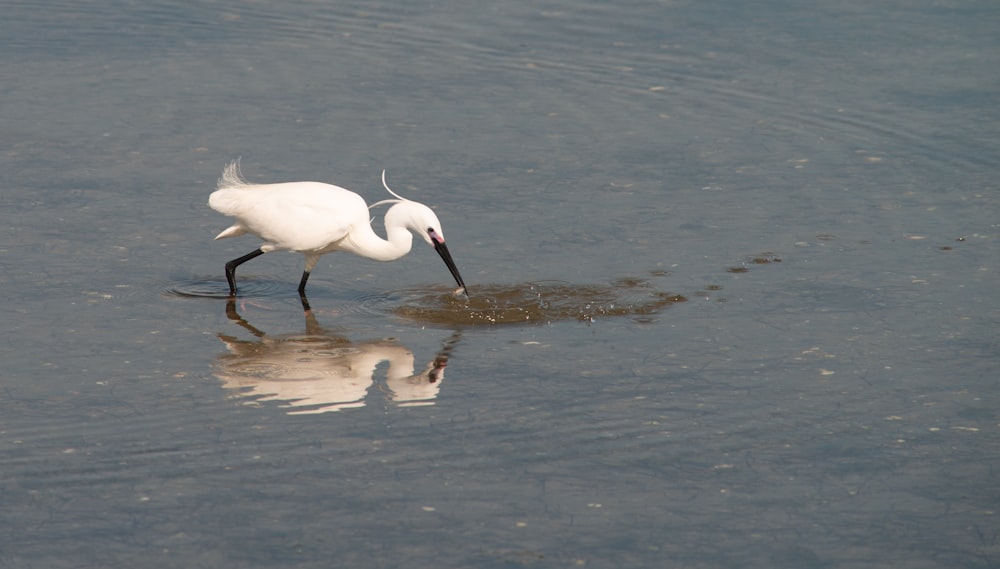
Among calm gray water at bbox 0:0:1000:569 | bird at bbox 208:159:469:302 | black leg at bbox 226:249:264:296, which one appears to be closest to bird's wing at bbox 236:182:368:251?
bird at bbox 208:159:469:302

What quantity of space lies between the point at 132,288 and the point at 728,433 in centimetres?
381

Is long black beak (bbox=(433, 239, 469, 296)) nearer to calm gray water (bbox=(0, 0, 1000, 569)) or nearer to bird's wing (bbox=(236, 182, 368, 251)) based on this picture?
calm gray water (bbox=(0, 0, 1000, 569))

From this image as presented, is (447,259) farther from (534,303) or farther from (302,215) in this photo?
(302,215)

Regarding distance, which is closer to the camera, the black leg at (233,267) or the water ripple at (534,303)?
the water ripple at (534,303)

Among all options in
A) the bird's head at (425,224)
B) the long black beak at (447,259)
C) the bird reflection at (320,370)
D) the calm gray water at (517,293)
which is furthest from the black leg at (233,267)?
the long black beak at (447,259)

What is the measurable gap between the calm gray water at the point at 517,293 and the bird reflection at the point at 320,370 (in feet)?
0.09

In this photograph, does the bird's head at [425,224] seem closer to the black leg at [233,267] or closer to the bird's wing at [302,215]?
the bird's wing at [302,215]

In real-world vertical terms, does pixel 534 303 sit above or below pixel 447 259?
below

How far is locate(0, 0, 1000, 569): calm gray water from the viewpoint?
19.1 feet

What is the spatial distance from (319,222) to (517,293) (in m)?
1.22

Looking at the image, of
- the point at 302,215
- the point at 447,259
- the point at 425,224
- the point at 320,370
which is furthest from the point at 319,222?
the point at 320,370

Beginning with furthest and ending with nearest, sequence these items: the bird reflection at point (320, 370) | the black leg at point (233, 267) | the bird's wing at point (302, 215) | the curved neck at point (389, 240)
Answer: the black leg at point (233, 267) < the curved neck at point (389, 240) < the bird's wing at point (302, 215) < the bird reflection at point (320, 370)

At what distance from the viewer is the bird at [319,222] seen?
27.0ft

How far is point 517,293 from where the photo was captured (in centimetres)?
843
